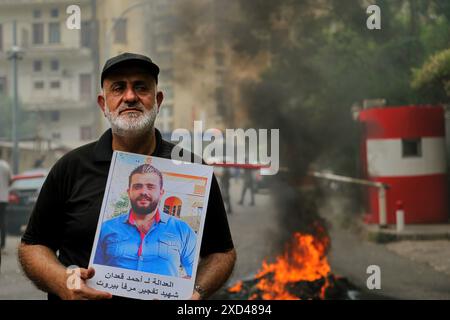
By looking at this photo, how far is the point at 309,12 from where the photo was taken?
582cm

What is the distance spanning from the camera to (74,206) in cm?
183

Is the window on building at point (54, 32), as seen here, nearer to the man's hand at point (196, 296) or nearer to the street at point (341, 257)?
the street at point (341, 257)

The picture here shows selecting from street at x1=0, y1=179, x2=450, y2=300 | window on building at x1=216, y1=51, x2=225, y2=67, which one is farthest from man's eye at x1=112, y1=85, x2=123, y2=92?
window on building at x1=216, y1=51, x2=225, y2=67

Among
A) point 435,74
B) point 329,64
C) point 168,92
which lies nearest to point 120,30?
point 168,92

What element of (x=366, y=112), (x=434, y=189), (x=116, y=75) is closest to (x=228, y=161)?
(x=366, y=112)

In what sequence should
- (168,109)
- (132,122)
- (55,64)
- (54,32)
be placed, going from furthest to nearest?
(55,64), (168,109), (54,32), (132,122)

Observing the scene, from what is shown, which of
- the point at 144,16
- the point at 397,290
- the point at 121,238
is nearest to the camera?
the point at 121,238

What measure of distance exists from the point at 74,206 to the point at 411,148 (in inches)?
164

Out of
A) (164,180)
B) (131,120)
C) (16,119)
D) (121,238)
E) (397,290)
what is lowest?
(397,290)

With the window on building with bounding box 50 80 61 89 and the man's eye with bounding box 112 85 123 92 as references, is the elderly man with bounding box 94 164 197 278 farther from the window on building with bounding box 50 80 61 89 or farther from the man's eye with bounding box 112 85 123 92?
the window on building with bounding box 50 80 61 89

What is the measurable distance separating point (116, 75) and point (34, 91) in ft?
13.1

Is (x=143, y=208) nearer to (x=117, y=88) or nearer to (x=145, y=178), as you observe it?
(x=145, y=178)

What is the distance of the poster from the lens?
1693 millimetres
